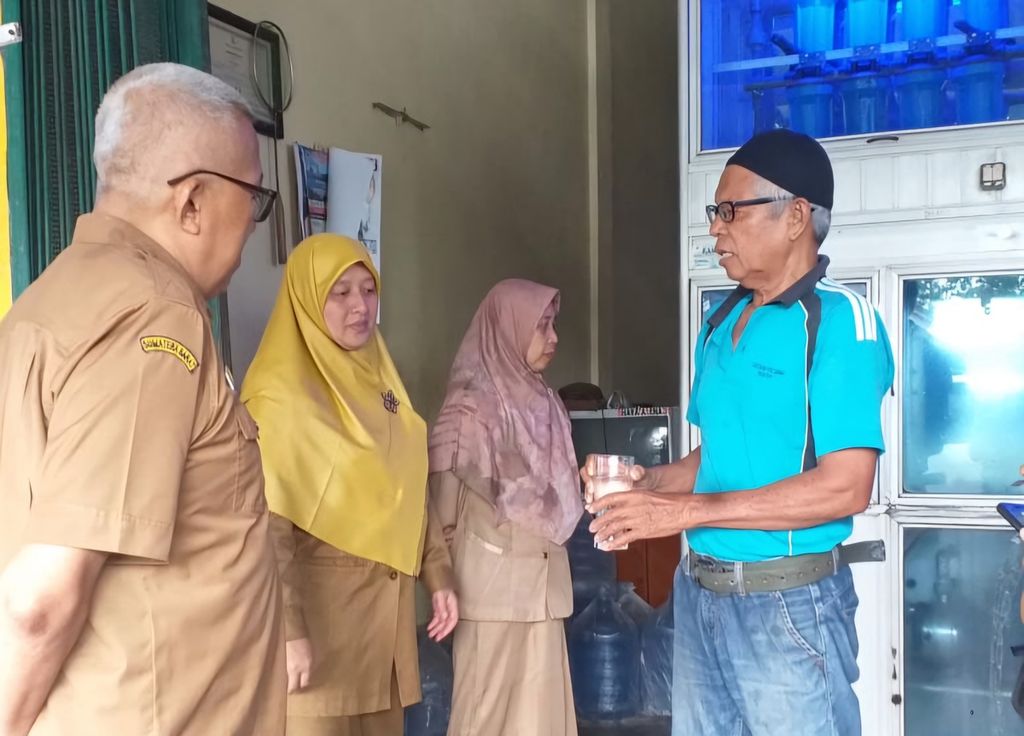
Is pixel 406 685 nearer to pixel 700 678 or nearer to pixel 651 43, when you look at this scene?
pixel 700 678

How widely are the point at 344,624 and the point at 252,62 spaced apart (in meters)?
1.48

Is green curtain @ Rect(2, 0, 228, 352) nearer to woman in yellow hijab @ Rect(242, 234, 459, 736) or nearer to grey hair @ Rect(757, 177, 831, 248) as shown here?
woman in yellow hijab @ Rect(242, 234, 459, 736)

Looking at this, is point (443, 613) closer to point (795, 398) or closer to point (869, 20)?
point (795, 398)

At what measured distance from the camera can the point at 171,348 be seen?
102cm

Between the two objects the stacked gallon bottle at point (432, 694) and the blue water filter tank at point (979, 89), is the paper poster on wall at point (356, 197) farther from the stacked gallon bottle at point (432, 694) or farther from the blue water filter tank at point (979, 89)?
the blue water filter tank at point (979, 89)

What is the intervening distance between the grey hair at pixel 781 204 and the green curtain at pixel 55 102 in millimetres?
1201

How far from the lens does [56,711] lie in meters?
1.02

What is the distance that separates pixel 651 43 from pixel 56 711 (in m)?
5.06

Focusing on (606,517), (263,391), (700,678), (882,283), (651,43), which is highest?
(651,43)

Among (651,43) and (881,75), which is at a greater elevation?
(651,43)

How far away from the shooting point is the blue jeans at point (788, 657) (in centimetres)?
142

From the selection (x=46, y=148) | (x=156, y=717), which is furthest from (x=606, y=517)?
(x=46, y=148)

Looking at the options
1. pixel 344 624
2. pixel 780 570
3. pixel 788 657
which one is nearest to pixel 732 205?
pixel 780 570

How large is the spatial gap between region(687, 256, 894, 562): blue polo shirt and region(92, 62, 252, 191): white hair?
865mm
